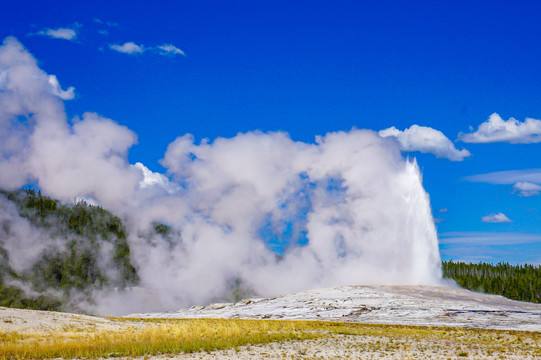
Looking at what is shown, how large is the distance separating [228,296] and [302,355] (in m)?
117

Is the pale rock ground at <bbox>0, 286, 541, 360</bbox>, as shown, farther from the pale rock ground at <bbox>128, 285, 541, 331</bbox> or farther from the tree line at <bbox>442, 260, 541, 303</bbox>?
the tree line at <bbox>442, 260, 541, 303</bbox>

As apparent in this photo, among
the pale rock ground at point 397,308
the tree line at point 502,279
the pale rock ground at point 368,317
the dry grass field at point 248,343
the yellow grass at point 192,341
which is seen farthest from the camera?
the tree line at point 502,279

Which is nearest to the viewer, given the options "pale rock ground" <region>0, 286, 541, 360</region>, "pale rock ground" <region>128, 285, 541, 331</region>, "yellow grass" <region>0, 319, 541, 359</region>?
"yellow grass" <region>0, 319, 541, 359</region>

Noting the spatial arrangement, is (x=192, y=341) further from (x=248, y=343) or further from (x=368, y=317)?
(x=368, y=317)

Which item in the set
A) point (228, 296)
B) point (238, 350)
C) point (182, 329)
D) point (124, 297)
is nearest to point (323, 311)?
point (182, 329)

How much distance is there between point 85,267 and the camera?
191m

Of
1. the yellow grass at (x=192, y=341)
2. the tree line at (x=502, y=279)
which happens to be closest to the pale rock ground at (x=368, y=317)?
the yellow grass at (x=192, y=341)

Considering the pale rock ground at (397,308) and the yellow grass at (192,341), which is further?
the pale rock ground at (397,308)

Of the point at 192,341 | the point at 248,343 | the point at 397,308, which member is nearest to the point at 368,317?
the point at 397,308

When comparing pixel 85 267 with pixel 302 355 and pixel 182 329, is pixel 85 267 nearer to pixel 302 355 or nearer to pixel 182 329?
pixel 182 329

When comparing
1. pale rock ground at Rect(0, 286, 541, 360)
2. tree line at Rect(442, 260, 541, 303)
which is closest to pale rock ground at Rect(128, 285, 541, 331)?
pale rock ground at Rect(0, 286, 541, 360)

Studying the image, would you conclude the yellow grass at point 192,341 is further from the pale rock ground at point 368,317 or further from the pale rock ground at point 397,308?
the pale rock ground at point 397,308

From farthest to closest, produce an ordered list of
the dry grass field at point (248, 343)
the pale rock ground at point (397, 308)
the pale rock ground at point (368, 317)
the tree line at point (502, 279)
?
the tree line at point (502, 279), the pale rock ground at point (397, 308), the pale rock ground at point (368, 317), the dry grass field at point (248, 343)

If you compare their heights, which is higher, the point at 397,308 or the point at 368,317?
the point at 397,308
